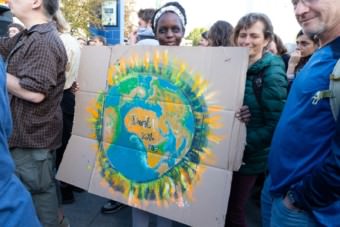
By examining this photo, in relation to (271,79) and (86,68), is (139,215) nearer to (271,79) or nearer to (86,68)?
(86,68)

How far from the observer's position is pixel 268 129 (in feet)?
5.23

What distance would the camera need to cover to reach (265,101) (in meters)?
1.57

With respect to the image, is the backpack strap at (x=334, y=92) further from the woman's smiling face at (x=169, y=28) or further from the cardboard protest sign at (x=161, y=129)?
the woman's smiling face at (x=169, y=28)

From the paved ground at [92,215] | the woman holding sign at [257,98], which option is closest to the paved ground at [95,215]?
the paved ground at [92,215]

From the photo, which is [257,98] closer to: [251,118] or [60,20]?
[251,118]

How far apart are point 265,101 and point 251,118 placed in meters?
0.11

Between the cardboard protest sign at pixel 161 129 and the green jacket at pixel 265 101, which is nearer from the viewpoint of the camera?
the cardboard protest sign at pixel 161 129

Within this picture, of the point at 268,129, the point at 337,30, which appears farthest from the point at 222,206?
the point at 337,30

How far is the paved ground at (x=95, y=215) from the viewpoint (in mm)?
2570

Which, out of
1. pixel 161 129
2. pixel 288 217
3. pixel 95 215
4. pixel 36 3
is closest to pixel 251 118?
pixel 161 129

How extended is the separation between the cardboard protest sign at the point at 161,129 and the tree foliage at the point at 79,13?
29.5ft

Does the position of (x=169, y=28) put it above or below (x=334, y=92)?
above

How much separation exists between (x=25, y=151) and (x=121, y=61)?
0.70 metres

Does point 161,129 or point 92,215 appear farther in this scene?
point 92,215
